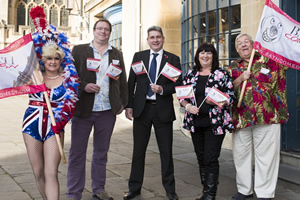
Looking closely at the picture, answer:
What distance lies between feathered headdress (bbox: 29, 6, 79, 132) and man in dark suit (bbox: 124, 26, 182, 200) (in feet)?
3.54

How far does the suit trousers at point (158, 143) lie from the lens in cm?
445

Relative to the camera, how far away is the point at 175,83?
14.7ft

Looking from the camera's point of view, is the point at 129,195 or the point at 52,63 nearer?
the point at 52,63

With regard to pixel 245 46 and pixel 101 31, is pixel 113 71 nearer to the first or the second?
pixel 101 31

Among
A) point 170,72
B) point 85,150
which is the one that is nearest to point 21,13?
point 85,150

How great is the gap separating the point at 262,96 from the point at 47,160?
2.58 m

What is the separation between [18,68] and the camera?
358 centimetres

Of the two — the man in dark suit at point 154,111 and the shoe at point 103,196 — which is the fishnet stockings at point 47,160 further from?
the man in dark suit at point 154,111

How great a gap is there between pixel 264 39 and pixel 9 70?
2.95 metres

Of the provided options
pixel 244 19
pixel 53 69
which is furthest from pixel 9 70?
pixel 244 19

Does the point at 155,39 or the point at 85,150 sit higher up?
the point at 155,39

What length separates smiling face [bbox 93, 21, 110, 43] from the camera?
14.1ft

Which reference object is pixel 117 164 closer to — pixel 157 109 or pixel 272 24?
pixel 157 109

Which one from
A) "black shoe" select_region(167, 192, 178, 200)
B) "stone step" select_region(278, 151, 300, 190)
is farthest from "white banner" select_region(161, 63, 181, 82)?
"stone step" select_region(278, 151, 300, 190)
